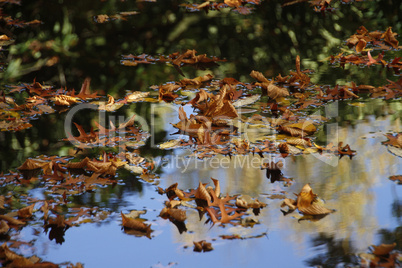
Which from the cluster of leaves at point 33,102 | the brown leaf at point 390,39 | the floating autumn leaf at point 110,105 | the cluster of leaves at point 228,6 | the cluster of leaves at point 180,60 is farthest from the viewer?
the cluster of leaves at point 228,6

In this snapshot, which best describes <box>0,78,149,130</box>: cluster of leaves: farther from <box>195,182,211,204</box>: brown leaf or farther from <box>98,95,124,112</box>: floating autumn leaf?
<box>195,182,211,204</box>: brown leaf

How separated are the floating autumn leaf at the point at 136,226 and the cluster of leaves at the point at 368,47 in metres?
2.76

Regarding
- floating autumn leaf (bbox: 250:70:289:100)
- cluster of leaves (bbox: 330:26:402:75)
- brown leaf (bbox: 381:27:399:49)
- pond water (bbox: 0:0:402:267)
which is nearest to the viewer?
pond water (bbox: 0:0:402:267)

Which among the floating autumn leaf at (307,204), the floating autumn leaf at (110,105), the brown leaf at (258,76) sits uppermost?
the brown leaf at (258,76)

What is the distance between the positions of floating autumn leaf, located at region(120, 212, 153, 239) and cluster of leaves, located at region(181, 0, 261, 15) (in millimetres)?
4212

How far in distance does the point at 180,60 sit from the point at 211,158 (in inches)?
72.3

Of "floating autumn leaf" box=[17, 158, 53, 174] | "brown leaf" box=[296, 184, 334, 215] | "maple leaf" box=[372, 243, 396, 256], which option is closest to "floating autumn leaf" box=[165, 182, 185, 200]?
"brown leaf" box=[296, 184, 334, 215]

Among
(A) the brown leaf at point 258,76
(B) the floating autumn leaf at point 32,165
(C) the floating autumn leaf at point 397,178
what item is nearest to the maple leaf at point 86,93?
(B) the floating autumn leaf at point 32,165

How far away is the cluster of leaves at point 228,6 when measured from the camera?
620cm

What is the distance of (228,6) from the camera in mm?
6391

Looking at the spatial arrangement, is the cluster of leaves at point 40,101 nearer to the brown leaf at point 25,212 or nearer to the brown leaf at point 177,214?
the brown leaf at point 25,212

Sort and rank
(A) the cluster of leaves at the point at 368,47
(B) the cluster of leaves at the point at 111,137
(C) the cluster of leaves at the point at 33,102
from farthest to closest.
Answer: (A) the cluster of leaves at the point at 368,47, (C) the cluster of leaves at the point at 33,102, (B) the cluster of leaves at the point at 111,137

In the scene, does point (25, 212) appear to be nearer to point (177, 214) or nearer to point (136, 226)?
point (136, 226)

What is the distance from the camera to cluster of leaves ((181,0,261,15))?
620 centimetres
